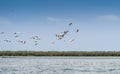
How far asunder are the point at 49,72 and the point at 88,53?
40.8 meters

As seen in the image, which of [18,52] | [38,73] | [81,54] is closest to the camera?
[38,73]

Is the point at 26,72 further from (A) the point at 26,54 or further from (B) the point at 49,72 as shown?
(A) the point at 26,54

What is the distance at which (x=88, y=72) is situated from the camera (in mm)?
26156

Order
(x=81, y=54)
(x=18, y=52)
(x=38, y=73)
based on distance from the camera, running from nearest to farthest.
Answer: (x=38, y=73) → (x=81, y=54) → (x=18, y=52)

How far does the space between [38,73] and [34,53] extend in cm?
4350

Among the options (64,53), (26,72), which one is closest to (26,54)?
(64,53)

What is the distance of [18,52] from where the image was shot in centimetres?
7144

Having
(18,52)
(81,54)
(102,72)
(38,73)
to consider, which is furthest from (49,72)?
(18,52)

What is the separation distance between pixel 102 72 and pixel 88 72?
0.90m

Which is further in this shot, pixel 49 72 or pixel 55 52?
pixel 55 52

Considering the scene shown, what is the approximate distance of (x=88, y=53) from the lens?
66250 millimetres

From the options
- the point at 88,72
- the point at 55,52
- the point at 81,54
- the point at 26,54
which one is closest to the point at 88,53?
the point at 81,54

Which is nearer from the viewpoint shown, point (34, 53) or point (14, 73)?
point (14, 73)

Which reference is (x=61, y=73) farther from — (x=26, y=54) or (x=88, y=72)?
(x=26, y=54)
